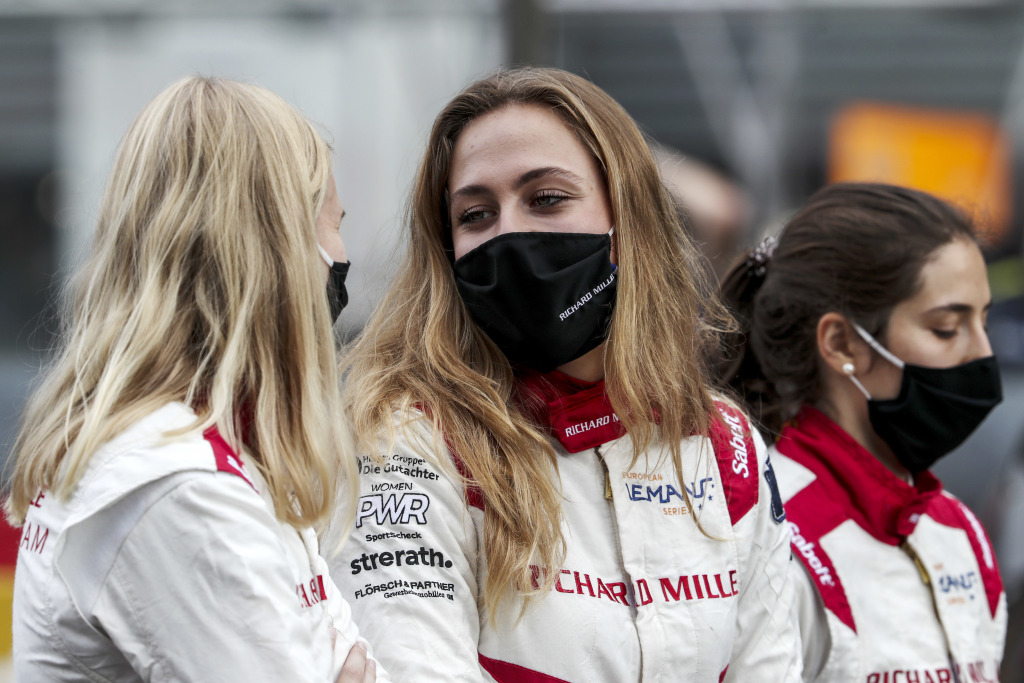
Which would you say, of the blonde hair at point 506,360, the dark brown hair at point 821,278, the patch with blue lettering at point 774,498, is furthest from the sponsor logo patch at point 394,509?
the dark brown hair at point 821,278

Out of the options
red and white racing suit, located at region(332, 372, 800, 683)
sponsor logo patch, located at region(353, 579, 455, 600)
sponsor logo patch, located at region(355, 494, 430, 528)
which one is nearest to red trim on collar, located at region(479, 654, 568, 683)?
red and white racing suit, located at region(332, 372, 800, 683)

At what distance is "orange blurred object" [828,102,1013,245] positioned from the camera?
8586 mm

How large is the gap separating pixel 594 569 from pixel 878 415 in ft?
3.30

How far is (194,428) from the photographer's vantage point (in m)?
1.46

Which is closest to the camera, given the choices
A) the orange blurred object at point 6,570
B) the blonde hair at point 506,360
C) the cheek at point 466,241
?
the blonde hair at point 506,360

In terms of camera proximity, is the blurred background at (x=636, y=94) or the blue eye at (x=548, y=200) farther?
the blurred background at (x=636, y=94)

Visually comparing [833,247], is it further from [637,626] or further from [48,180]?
[48,180]

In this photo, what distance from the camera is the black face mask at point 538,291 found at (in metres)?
2.05

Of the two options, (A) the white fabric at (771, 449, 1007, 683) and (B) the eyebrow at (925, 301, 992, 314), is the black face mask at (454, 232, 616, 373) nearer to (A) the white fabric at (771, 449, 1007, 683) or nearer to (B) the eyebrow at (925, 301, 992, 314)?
(A) the white fabric at (771, 449, 1007, 683)

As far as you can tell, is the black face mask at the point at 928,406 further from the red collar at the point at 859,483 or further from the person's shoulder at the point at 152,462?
the person's shoulder at the point at 152,462

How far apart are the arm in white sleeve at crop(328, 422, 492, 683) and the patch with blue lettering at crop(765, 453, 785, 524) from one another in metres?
0.67

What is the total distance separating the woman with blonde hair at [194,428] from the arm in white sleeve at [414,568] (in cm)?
9

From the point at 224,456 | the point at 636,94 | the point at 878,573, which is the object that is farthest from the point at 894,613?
the point at 636,94

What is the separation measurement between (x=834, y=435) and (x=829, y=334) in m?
0.27
